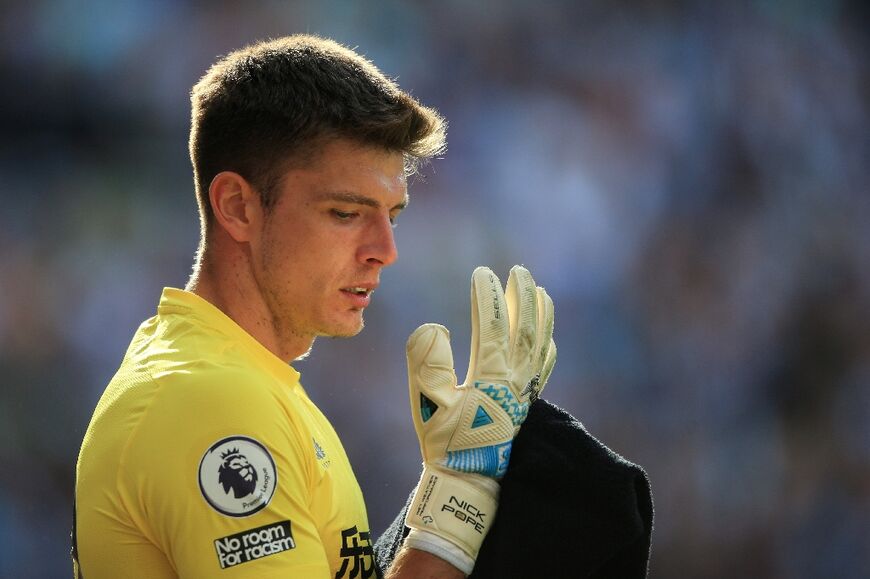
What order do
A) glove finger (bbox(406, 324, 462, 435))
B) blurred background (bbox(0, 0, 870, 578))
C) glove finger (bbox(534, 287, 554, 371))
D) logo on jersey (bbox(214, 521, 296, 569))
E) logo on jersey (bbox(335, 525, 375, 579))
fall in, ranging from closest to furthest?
logo on jersey (bbox(214, 521, 296, 569)), logo on jersey (bbox(335, 525, 375, 579)), glove finger (bbox(406, 324, 462, 435)), glove finger (bbox(534, 287, 554, 371)), blurred background (bbox(0, 0, 870, 578))

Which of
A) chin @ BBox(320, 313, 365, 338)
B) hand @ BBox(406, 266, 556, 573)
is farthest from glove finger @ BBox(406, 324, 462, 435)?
chin @ BBox(320, 313, 365, 338)

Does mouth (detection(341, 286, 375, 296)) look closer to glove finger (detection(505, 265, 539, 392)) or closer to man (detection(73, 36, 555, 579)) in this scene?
man (detection(73, 36, 555, 579))

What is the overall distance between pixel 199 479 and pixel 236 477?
54 mm

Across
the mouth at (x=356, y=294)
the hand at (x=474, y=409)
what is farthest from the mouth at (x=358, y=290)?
the hand at (x=474, y=409)

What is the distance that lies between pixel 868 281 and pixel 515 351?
4.20m

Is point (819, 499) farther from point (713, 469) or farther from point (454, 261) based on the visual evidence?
A: point (454, 261)

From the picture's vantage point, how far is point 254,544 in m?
1.62

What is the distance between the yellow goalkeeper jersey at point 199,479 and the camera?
1614 millimetres

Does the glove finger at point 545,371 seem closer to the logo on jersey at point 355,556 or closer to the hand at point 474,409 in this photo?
the hand at point 474,409

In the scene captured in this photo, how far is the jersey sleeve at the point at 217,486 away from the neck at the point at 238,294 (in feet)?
1.03

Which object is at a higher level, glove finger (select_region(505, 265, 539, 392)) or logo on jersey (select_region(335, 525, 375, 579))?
glove finger (select_region(505, 265, 539, 392))

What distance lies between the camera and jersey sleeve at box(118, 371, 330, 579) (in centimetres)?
161

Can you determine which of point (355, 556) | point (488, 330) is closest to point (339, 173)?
point (488, 330)

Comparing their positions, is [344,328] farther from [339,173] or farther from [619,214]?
[619,214]
